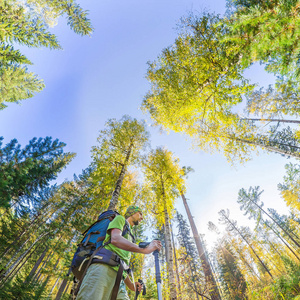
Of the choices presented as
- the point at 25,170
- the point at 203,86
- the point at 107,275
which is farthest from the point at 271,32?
the point at 25,170

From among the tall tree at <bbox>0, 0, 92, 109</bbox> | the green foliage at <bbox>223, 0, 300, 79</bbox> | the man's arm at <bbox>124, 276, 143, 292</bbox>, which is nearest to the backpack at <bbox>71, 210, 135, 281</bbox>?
the man's arm at <bbox>124, 276, 143, 292</bbox>

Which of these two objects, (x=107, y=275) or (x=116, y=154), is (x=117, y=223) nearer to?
(x=107, y=275)

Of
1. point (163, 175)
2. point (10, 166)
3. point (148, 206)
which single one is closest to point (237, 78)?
point (163, 175)

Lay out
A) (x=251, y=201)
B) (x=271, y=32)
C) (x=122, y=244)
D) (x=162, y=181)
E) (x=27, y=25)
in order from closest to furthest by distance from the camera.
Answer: (x=122, y=244) < (x=271, y=32) < (x=27, y=25) < (x=162, y=181) < (x=251, y=201)

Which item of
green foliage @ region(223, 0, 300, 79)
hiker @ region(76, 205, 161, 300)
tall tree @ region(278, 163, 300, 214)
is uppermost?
tall tree @ region(278, 163, 300, 214)

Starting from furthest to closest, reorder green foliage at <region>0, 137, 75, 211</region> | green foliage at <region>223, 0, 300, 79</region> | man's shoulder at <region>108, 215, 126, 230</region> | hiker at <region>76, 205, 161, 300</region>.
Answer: green foliage at <region>0, 137, 75, 211</region> < green foliage at <region>223, 0, 300, 79</region> < man's shoulder at <region>108, 215, 126, 230</region> < hiker at <region>76, 205, 161, 300</region>

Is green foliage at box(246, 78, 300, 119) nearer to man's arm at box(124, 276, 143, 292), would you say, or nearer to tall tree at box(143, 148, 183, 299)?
tall tree at box(143, 148, 183, 299)

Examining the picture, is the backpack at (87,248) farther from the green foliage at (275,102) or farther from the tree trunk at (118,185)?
the green foliage at (275,102)

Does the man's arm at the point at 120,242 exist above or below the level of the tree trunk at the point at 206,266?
below

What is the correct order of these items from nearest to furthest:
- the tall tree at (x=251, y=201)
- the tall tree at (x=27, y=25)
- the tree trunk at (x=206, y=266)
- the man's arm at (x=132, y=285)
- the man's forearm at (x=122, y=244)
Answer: the man's forearm at (x=122, y=244)
the man's arm at (x=132, y=285)
the tall tree at (x=27, y=25)
the tree trunk at (x=206, y=266)
the tall tree at (x=251, y=201)

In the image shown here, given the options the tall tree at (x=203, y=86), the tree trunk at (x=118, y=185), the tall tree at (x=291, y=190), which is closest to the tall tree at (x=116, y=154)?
the tree trunk at (x=118, y=185)

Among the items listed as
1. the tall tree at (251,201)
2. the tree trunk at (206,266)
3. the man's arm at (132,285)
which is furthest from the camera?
the tall tree at (251,201)

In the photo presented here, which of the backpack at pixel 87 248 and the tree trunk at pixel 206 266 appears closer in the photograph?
the backpack at pixel 87 248

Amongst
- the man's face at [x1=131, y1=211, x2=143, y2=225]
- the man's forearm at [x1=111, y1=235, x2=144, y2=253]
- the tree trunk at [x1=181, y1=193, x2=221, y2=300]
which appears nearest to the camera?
the man's forearm at [x1=111, y1=235, x2=144, y2=253]
